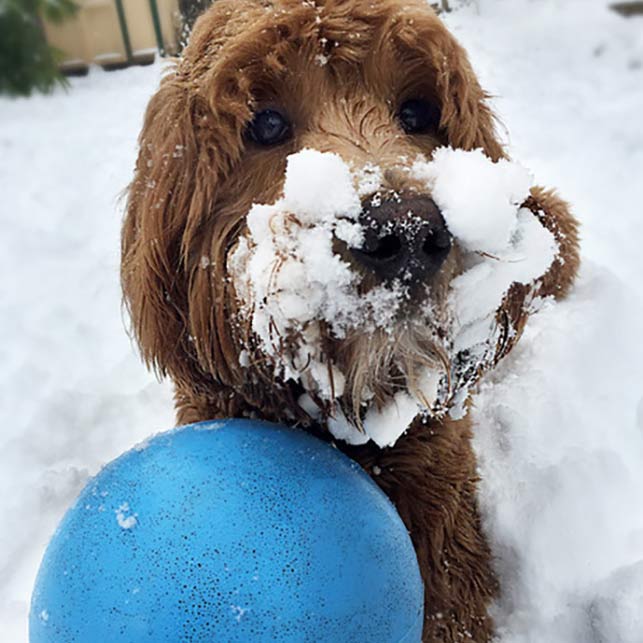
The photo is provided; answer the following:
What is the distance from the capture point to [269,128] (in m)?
1.92

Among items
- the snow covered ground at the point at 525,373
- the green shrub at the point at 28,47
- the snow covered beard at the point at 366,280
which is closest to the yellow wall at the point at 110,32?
the green shrub at the point at 28,47

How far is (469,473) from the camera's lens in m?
2.43

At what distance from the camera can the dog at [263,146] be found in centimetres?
184

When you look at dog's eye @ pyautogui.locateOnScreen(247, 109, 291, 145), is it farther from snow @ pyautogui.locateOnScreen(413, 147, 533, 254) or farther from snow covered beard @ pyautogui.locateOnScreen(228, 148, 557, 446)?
snow @ pyautogui.locateOnScreen(413, 147, 533, 254)

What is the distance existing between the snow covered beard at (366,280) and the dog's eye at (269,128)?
0.87 ft

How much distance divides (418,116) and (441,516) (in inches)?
44.1

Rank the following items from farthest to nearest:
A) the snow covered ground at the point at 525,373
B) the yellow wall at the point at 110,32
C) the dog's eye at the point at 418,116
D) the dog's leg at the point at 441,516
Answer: the yellow wall at the point at 110,32
the snow covered ground at the point at 525,373
the dog's leg at the point at 441,516
the dog's eye at the point at 418,116

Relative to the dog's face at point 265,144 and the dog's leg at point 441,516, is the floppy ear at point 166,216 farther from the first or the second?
the dog's leg at point 441,516

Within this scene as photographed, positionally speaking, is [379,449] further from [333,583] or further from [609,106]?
[609,106]

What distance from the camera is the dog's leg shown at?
2188 mm

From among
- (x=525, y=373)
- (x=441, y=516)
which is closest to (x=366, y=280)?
(x=441, y=516)

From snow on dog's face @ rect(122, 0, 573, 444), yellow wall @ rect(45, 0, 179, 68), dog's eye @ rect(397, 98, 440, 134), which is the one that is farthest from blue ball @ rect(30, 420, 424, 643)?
yellow wall @ rect(45, 0, 179, 68)

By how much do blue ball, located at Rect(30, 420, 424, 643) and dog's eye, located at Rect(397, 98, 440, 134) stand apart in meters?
0.86

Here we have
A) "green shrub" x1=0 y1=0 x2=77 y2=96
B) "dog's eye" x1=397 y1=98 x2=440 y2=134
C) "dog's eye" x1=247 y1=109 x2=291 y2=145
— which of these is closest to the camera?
"dog's eye" x1=247 y1=109 x2=291 y2=145
